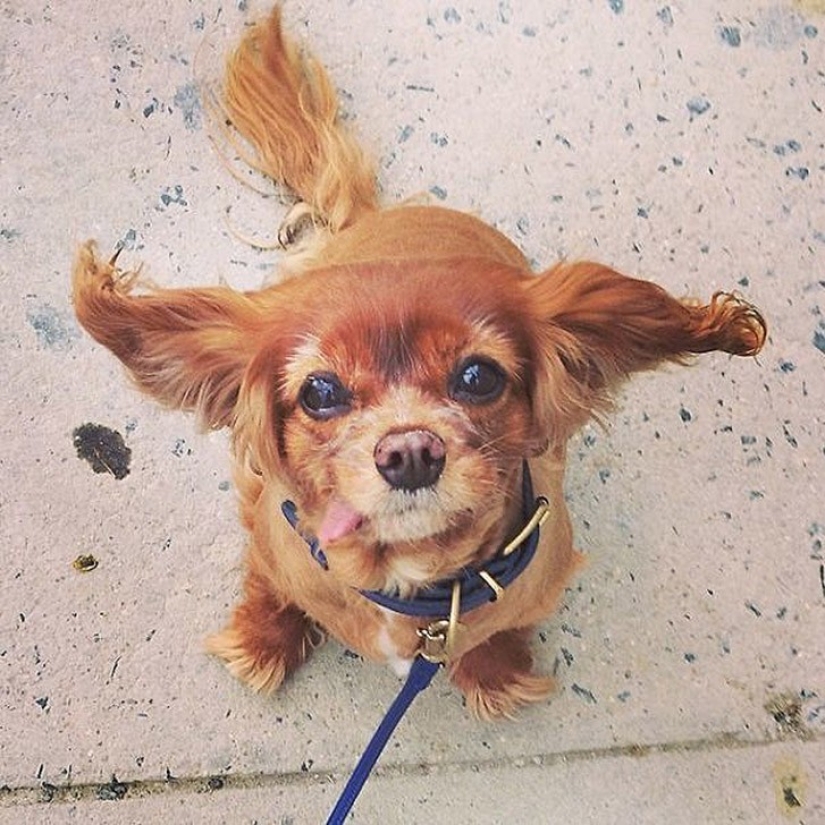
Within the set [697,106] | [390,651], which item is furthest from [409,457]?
[697,106]

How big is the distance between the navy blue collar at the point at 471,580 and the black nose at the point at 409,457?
0.33 metres

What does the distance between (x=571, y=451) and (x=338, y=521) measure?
0.98 metres

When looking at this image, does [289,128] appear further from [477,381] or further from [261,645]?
[477,381]

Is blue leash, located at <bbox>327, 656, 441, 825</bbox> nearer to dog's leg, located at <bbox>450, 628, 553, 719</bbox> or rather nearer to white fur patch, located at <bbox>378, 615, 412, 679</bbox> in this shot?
white fur patch, located at <bbox>378, 615, 412, 679</bbox>

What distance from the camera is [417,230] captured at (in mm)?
1983

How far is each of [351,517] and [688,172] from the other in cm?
145

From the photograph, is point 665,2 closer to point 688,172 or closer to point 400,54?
point 688,172

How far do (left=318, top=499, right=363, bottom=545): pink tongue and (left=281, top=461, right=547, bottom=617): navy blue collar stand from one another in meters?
0.14

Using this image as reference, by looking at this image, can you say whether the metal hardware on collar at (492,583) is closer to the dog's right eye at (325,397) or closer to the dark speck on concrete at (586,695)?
the dog's right eye at (325,397)

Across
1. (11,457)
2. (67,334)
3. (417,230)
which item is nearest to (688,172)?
(417,230)

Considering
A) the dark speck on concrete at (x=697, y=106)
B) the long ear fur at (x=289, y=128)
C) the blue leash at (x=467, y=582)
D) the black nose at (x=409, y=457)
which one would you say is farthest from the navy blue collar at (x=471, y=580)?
the dark speck on concrete at (x=697, y=106)

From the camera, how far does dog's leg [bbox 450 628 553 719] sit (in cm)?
223

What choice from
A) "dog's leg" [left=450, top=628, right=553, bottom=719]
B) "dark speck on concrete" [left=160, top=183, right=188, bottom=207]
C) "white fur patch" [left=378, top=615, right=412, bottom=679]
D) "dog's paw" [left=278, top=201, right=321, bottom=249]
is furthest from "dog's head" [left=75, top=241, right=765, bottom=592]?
"dark speck on concrete" [left=160, top=183, right=188, bottom=207]

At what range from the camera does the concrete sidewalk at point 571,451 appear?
227 cm
